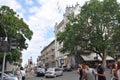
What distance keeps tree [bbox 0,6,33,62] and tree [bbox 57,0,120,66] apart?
9.07 meters

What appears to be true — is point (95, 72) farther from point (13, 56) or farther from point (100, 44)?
point (100, 44)

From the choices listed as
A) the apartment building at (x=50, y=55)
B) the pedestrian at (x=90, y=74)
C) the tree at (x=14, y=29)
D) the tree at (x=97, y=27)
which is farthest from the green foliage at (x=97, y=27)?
the apartment building at (x=50, y=55)

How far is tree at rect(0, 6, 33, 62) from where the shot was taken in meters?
51.0

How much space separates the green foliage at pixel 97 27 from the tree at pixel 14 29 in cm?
904

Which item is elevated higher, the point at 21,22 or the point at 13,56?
the point at 21,22

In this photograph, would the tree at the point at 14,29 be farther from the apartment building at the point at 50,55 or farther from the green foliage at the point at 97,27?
the apartment building at the point at 50,55

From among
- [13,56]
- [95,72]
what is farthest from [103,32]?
[95,72]

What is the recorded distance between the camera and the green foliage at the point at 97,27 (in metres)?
57.0

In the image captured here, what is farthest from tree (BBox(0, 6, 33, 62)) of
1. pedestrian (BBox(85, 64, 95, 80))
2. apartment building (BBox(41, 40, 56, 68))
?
apartment building (BBox(41, 40, 56, 68))

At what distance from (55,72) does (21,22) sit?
12159mm

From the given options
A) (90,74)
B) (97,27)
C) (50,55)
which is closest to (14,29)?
(97,27)

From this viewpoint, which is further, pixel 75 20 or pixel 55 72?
pixel 75 20

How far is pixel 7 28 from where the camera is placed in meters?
51.3

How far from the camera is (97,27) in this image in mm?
57875
